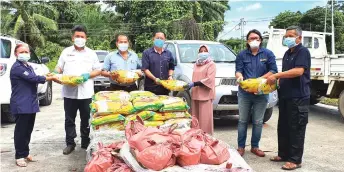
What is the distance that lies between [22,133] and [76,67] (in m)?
1.17

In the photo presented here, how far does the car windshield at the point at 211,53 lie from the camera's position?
7550mm

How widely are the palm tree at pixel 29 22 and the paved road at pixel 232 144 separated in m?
21.1

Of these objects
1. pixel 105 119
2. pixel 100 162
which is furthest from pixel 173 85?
pixel 100 162

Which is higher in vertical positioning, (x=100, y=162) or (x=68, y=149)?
(x=100, y=162)

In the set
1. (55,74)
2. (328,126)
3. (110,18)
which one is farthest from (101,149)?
(110,18)

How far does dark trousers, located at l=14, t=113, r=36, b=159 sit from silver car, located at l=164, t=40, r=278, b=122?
291 centimetres

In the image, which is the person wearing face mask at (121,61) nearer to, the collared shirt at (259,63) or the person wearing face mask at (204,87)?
the person wearing face mask at (204,87)

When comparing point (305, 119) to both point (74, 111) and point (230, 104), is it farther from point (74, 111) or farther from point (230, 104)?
point (74, 111)

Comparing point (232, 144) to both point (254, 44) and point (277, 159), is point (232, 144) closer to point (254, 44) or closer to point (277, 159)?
point (277, 159)

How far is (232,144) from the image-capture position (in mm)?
6152

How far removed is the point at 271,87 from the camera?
4.86 meters

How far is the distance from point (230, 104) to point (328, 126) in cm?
254

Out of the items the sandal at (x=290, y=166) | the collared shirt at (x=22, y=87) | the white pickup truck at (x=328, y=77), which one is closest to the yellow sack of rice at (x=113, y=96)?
the collared shirt at (x=22, y=87)

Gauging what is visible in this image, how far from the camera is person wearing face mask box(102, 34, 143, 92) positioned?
546cm
